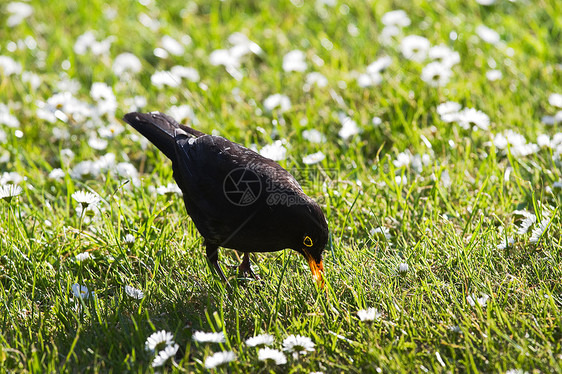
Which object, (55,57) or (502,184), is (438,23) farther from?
(55,57)

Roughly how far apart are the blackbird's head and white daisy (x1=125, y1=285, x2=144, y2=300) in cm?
89

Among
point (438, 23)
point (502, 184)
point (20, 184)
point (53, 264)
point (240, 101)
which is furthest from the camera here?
point (438, 23)

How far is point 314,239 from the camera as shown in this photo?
3.37 metres

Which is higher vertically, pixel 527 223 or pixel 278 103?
pixel 527 223

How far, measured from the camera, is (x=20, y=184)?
15.0 feet

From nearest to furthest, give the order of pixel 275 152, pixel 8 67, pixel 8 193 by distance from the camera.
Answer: pixel 8 193, pixel 275 152, pixel 8 67

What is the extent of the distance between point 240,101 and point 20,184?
78.7 inches

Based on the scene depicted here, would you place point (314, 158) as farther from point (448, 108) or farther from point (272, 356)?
point (272, 356)

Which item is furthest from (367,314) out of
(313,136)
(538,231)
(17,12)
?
(17,12)

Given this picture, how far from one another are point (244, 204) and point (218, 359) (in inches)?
37.7

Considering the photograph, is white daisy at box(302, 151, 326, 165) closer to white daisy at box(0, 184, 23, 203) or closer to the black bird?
the black bird

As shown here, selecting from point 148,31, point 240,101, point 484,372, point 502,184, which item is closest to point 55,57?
point 148,31

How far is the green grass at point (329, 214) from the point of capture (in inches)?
120

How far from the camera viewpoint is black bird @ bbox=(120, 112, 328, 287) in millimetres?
3387
